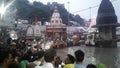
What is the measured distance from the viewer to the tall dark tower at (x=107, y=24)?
163ft

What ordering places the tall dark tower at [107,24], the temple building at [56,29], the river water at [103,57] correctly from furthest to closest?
1. the temple building at [56,29]
2. the tall dark tower at [107,24]
3. the river water at [103,57]

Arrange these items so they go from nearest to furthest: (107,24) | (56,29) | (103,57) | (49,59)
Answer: (49,59) → (103,57) → (107,24) → (56,29)

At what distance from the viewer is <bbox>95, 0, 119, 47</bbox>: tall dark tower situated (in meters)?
49.6

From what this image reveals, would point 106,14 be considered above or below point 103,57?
above

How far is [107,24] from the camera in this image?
Answer: 4931cm

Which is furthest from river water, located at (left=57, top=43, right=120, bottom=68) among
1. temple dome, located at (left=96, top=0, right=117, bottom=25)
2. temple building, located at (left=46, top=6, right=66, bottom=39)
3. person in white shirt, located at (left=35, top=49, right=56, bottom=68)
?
person in white shirt, located at (left=35, top=49, right=56, bottom=68)

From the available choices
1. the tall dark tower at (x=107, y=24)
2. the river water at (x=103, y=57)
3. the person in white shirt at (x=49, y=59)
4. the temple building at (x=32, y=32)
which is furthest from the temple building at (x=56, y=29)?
the person in white shirt at (x=49, y=59)

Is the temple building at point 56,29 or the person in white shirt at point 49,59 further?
the temple building at point 56,29

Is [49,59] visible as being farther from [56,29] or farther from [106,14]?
[56,29]

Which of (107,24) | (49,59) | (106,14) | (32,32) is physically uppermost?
(106,14)

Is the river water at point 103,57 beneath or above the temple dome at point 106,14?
beneath

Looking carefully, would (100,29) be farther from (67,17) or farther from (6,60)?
(67,17)

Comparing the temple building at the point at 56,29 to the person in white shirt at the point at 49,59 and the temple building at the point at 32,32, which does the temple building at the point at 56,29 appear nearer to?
the temple building at the point at 32,32

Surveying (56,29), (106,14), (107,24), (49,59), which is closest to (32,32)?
(56,29)
